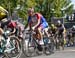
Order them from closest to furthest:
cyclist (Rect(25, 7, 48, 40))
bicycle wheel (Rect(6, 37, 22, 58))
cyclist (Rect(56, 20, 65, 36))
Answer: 1. bicycle wheel (Rect(6, 37, 22, 58))
2. cyclist (Rect(25, 7, 48, 40))
3. cyclist (Rect(56, 20, 65, 36))

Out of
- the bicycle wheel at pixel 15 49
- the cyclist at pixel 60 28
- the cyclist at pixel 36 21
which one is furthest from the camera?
the cyclist at pixel 60 28

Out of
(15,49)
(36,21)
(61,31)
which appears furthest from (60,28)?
(15,49)

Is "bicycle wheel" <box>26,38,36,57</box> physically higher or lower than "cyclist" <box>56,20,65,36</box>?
lower

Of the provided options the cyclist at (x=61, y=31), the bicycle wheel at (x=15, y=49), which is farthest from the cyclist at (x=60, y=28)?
the bicycle wheel at (x=15, y=49)

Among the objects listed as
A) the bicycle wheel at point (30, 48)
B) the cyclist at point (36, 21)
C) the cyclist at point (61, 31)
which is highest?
the cyclist at point (36, 21)

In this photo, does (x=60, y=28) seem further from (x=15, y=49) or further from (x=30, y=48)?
(x=15, y=49)

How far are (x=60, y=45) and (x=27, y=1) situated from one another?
27081mm

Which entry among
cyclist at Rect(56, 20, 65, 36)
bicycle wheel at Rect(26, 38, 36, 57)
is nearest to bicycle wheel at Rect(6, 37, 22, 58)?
bicycle wheel at Rect(26, 38, 36, 57)

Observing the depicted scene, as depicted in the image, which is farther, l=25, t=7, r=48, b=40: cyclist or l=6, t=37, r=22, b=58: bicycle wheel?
l=25, t=7, r=48, b=40: cyclist

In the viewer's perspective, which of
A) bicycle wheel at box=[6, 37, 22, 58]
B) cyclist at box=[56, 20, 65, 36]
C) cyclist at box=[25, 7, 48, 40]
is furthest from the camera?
cyclist at box=[56, 20, 65, 36]

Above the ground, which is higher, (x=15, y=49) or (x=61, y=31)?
(x=61, y=31)

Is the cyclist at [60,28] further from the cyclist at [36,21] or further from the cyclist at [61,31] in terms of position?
the cyclist at [36,21]

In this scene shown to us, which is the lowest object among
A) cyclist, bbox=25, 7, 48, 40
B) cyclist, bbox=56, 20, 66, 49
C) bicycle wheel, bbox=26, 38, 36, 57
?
bicycle wheel, bbox=26, 38, 36, 57

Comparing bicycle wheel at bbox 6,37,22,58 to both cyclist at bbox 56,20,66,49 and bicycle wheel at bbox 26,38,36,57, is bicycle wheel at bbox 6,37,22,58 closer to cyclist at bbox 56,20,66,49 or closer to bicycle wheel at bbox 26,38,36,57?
bicycle wheel at bbox 26,38,36,57
